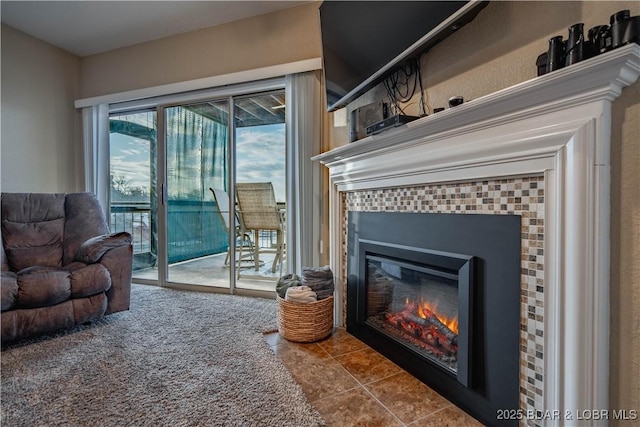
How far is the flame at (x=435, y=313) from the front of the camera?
1379 millimetres

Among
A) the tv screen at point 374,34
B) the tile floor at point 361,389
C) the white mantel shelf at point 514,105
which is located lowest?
the tile floor at point 361,389

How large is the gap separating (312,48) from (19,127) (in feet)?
9.91

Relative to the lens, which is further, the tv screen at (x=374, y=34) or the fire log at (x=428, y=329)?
the fire log at (x=428, y=329)

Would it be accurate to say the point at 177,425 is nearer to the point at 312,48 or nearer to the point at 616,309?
the point at 616,309

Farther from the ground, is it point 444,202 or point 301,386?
point 444,202

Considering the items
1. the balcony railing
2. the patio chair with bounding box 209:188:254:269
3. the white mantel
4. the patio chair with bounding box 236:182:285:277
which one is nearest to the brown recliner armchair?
the balcony railing

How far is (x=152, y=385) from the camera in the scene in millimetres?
1443

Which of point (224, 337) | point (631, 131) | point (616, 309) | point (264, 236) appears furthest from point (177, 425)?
point (264, 236)

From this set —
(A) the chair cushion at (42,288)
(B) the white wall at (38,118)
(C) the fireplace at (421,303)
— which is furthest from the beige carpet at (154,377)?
(B) the white wall at (38,118)

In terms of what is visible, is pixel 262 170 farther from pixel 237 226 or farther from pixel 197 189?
pixel 197 189

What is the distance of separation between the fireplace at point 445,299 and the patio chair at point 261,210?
128 centimetres

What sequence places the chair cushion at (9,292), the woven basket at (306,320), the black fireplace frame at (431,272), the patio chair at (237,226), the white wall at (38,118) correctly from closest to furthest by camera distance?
the black fireplace frame at (431,272), the chair cushion at (9,292), the woven basket at (306,320), the white wall at (38,118), the patio chair at (237,226)

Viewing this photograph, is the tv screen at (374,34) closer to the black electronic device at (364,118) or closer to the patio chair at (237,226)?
the black electronic device at (364,118)

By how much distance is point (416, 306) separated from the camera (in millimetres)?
1616
